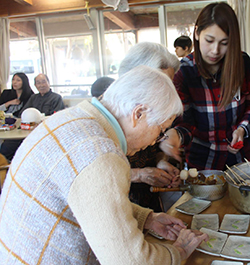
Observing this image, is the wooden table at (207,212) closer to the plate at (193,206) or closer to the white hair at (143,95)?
the plate at (193,206)

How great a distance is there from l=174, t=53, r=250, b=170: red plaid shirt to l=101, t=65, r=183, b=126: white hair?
0.77 metres

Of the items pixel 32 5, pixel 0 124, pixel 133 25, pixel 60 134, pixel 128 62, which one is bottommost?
pixel 0 124

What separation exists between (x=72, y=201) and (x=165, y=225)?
56 centimetres

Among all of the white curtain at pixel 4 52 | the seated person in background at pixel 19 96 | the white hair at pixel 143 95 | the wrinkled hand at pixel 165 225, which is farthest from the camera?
the white curtain at pixel 4 52

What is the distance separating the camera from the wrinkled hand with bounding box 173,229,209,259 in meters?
0.95

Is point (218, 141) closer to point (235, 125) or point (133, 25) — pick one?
point (235, 125)

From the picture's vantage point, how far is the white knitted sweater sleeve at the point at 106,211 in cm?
69

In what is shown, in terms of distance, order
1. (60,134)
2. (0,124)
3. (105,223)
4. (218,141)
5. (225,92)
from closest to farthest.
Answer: (105,223) < (60,134) < (225,92) < (218,141) < (0,124)

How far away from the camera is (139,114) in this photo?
36.2 inches

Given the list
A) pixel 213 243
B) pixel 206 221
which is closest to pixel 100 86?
pixel 206 221

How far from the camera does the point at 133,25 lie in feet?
20.2

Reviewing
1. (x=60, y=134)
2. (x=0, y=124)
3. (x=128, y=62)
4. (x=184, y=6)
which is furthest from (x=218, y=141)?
(x=184, y=6)

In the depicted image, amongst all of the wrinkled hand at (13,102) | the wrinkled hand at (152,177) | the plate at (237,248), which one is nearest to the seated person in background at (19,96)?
the wrinkled hand at (13,102)

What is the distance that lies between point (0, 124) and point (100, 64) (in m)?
3.05
